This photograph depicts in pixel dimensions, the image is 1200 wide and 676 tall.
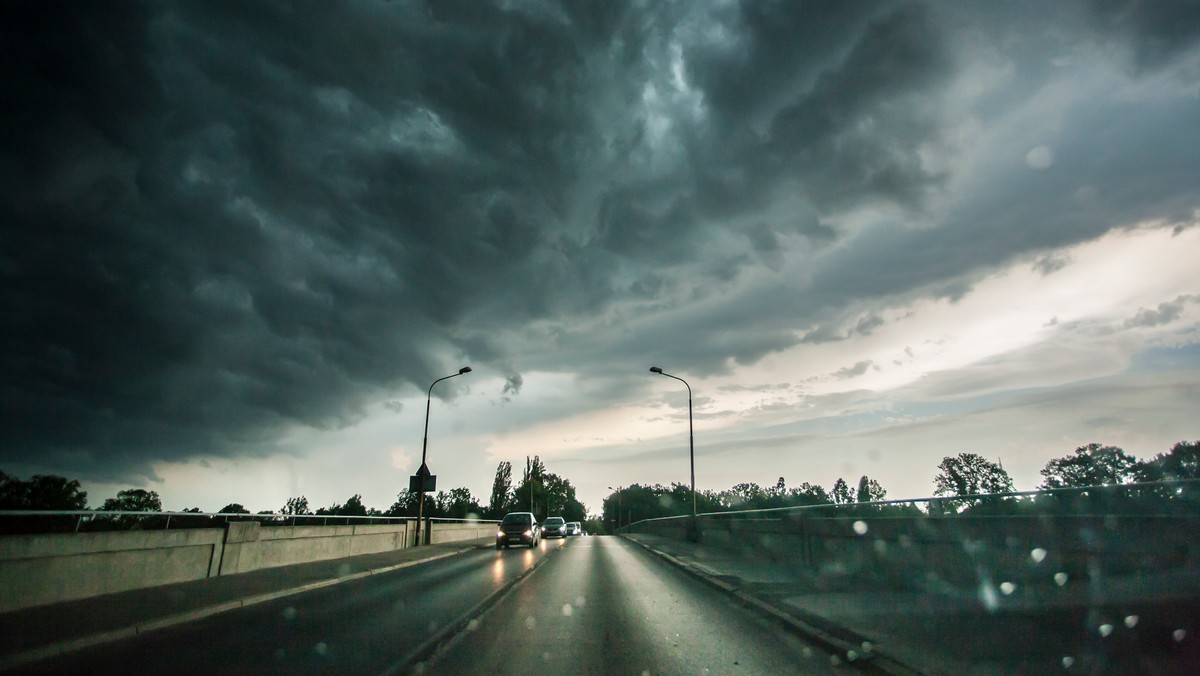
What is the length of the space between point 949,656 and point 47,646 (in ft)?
31.9

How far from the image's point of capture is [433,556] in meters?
A: 24.4

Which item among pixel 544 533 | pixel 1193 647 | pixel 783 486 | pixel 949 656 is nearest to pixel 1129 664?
pixel 1193 647

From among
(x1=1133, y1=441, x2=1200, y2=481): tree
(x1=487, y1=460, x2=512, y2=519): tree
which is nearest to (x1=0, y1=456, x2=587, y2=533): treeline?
(x1=487, y1=460, x2=512, y2=519): tree

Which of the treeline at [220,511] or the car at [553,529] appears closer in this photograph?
the treeline at [220,511]

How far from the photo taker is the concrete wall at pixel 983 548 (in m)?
6.73

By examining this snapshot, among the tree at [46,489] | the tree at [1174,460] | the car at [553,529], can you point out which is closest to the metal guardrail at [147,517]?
the car at [553,529]

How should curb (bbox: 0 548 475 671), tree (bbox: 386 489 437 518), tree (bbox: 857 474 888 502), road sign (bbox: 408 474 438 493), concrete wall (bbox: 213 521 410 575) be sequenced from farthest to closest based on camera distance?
tree (bbox: 857 474 888 502) → tree (bbox: 386 489 437 518) → road sign (bbox: 408 474 438 493) → concrete wall (bbox: 213 521 410 575) → curb (bbox: 0 548 475 671)

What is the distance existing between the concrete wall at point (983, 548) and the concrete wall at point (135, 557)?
1382cm

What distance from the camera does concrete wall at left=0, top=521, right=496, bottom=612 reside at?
389 inches

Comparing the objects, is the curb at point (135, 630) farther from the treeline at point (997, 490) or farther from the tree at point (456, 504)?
the tree at point (456, 504)

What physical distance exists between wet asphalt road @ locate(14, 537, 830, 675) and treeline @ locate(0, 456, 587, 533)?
3.80 m

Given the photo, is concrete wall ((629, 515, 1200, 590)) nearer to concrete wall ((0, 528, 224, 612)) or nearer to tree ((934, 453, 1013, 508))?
→ concrete wall ((0, 528, 224, 612))

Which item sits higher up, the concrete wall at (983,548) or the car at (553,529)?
the concrete wall at (983,548)

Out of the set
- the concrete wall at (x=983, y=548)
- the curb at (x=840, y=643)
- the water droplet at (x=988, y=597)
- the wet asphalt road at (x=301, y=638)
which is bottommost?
the wet asphalt road at (x=301, y=638)
